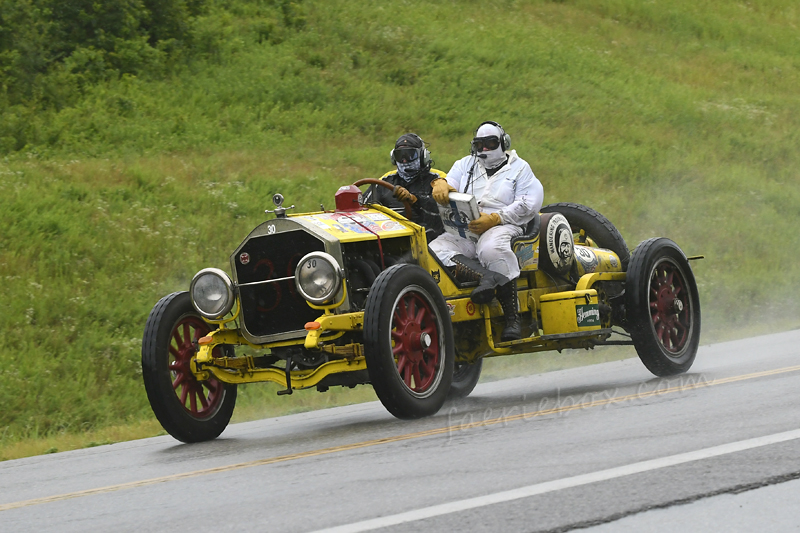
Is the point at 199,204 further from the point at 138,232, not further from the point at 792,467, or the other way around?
the point at 792,467

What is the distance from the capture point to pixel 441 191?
29.3 ft

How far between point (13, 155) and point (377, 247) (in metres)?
14.2

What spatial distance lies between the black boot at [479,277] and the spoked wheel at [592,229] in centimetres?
178

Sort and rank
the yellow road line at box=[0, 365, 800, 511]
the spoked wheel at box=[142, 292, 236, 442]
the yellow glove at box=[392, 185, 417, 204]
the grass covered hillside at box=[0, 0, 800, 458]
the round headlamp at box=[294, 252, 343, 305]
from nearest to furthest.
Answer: the yellow road line at box=[0, 365, 800, 511] → the round headlamp at box=[294, 252, 343, 305] → the spoked wheel at box=[142, 292, 236, 442] → the yellow glove at box=[392, 185, 417, 204] → the grass covered hillside at box=[0, 0, 800, 458]

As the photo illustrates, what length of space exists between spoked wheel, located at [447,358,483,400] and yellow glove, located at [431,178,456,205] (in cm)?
176

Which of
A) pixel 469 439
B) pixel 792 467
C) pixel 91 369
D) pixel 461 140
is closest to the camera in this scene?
pixel 792 467

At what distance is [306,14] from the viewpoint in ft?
103

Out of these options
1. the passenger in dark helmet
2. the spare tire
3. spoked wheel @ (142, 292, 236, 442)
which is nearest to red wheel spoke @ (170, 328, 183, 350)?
spoked wheel @ (142, 292, 236, 442)

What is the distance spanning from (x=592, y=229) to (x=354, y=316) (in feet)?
12.2

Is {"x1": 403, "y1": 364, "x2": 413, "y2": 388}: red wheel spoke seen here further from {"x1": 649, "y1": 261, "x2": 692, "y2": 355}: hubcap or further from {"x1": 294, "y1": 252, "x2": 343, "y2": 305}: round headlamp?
{"x1": 649, "y1": 261, "x2": 692, "y2": 355}: hubcap

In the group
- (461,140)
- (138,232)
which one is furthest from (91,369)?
(461,140)

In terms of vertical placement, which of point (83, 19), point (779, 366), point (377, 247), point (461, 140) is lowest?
point (779, 366)

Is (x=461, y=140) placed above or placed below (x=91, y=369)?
above

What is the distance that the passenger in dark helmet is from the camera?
9.36m
